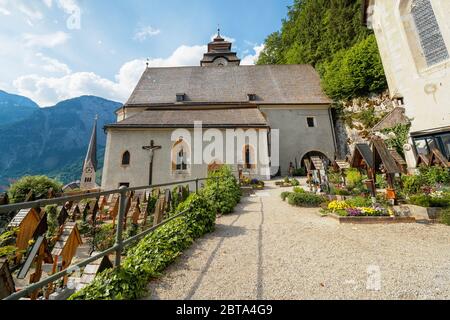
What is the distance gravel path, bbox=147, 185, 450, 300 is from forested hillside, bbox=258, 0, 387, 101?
53.4ft

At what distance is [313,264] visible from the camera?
321cm

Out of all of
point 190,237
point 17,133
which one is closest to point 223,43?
point 190,237

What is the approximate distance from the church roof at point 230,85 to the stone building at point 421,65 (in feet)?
27.3

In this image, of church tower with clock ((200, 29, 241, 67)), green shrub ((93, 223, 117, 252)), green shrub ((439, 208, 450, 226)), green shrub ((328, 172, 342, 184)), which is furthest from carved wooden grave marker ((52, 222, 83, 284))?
church tower with clock ((200, 29, 241, 67))

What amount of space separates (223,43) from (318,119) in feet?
73.6

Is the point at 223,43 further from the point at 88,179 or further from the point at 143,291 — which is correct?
the point at 143,291

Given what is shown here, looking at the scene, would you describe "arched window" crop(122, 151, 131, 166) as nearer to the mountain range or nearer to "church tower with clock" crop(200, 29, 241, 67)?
"church tower with clock" crop(200, 29, 241, 67)

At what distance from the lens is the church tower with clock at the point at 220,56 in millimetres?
32481

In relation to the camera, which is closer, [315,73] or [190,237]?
[190,237]

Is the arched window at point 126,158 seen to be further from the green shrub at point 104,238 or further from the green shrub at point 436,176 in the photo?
the green shrub at point 436,176

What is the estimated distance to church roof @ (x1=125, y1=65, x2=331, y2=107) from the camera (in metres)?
21.0

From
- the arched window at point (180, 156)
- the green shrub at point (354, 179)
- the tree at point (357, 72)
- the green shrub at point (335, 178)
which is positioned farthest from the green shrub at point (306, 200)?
the tree at point (357, 72)

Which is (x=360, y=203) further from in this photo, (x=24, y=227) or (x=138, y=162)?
(x=138, y=162)

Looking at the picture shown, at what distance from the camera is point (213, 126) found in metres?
15.2
